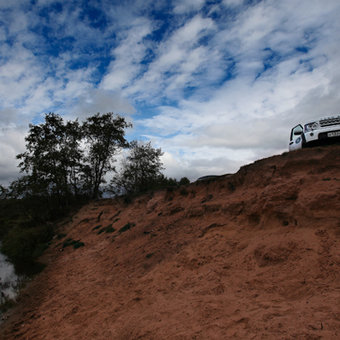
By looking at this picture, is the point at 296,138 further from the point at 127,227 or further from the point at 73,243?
the point at 73,243

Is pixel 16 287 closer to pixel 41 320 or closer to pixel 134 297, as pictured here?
pixel 41 320

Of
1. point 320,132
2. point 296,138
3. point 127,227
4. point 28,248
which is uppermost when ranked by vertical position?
point 296,138

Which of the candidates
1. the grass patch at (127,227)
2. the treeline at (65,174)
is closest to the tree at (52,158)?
the treeline at (65,174)

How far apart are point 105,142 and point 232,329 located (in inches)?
910

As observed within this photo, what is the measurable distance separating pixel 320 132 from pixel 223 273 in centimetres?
564

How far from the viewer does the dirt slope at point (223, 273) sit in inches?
144

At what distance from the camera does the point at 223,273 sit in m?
5.52

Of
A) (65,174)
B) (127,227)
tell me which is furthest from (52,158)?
(127,227)

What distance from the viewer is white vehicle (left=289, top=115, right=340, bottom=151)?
7.37m

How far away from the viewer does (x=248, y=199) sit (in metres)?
7.61

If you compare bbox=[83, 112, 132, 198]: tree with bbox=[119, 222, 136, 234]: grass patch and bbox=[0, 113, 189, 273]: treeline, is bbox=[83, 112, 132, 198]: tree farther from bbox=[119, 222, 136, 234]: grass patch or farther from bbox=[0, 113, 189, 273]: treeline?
bbox=[119, 222, 136, 234]: grass patch

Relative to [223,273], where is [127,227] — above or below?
above

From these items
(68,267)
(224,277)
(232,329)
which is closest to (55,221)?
(68,267)

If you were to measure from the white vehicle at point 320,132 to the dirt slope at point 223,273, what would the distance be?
595mm
